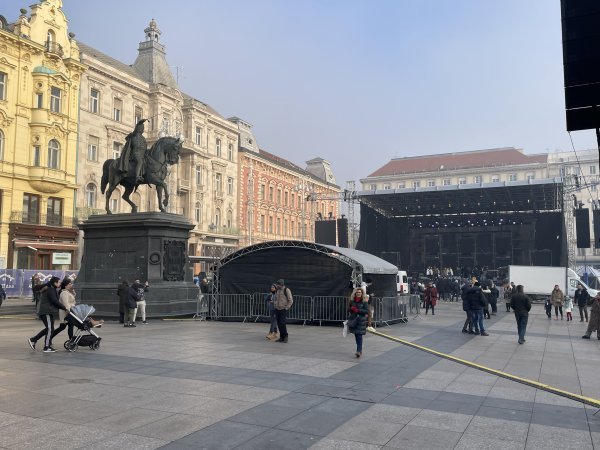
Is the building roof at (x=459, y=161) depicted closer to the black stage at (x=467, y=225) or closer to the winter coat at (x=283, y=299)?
the black stage at (x=467, y=225)

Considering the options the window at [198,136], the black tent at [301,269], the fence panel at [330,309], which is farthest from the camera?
the window at [198,136]

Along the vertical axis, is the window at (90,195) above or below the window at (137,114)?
below

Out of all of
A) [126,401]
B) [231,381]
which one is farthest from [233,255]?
[126,401]

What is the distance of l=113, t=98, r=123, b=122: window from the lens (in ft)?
143

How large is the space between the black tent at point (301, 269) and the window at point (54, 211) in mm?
23596

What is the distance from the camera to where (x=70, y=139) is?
39250mm

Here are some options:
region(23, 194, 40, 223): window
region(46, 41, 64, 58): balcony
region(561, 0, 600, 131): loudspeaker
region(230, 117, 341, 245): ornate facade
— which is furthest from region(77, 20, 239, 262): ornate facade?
region(561, 0, 600, 131): loudspeaker

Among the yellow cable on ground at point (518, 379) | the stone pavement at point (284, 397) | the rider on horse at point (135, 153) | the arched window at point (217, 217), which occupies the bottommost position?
the yellow cable on ground at point (518, 379)

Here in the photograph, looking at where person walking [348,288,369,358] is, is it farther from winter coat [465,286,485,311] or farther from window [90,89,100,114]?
window [90,89,100,114]

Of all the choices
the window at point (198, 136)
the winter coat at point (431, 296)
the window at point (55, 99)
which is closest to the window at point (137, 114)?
the window at point (198, 136)

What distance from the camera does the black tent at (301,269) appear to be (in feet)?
59.3

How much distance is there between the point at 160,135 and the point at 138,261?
2898 cm

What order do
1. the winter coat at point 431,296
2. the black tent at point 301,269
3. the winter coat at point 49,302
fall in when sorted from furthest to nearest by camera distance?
the winter coat at point 431,296 → the black tent at point 301,269 → the winter coat at point 49,302

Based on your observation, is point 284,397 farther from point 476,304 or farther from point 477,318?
point 477,318
